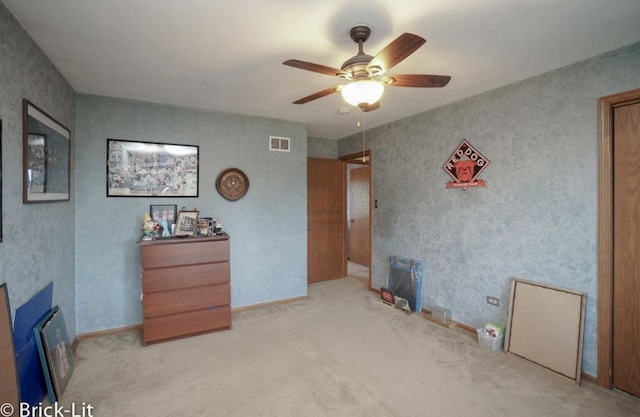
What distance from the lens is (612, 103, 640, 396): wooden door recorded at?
2104 millimetres

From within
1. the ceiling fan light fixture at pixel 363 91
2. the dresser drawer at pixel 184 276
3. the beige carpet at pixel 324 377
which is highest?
the ceiling fan light fixture at pixel 363 91

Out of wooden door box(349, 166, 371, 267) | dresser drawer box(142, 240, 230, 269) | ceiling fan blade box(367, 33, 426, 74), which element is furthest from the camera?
wooden door box(349, 166, 371, 267)

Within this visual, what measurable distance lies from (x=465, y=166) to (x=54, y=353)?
3.91 m

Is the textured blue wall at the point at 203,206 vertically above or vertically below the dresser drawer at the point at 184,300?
above

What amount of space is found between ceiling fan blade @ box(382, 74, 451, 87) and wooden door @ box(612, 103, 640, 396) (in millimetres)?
1507

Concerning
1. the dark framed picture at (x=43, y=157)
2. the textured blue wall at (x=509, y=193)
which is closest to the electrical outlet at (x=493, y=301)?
the textured blue wall at (x=509, y=193)

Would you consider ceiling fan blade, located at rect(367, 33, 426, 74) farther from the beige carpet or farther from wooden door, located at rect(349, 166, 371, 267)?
wooden door, located at rect(349, 166, 371, 267)

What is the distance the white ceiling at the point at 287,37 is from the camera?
1653mm

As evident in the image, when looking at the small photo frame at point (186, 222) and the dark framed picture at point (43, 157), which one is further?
the small photo frame at point (186, 222)

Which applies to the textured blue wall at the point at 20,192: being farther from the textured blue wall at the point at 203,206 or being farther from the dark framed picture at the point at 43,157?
the textured blue wall at the point at 203,206

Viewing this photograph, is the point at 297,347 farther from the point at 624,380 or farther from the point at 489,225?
the point at 624,380

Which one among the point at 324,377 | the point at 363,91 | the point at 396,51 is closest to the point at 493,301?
the point at 324,377

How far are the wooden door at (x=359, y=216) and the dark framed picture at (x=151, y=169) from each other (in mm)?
3572

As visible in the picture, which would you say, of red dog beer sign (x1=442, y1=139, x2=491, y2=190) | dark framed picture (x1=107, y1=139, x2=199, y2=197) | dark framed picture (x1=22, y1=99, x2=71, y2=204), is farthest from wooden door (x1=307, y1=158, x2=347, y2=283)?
dark framed picture (x1=22, y1=99, x2=71, y2=204)
